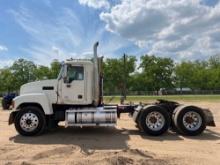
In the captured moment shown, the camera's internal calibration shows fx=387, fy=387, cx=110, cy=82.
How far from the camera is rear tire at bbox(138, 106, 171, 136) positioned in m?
14.2

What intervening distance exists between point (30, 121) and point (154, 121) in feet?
14.9

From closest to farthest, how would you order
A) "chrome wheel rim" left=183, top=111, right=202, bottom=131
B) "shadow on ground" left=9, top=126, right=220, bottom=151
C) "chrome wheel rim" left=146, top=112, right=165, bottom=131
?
1. "shadow on ground" left=9, top=126, right=220, bottom=151
2. "chrome wheel rim" left=146, top=112, right=165, bottom=131
3. "chrome wheel rim" left=183, top=111, right=202, bottom=131

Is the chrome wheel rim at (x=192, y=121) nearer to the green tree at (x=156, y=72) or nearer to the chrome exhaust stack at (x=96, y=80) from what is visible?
the chrome exhaust stack at (x=96, y=80)

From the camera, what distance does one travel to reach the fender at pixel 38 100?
1416 centimetres

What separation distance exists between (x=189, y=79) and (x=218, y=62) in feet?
53.8

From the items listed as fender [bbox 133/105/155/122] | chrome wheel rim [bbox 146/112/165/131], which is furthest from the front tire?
chrome wheel rim [bbox 146/112/165/131]

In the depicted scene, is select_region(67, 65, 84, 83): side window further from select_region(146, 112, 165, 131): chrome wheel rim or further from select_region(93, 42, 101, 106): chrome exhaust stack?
select_region(146, 112, 165, 131): chrome wheel rim

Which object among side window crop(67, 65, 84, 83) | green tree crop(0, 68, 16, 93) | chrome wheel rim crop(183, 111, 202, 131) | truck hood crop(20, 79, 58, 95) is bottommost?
chrome wheel rim crop(183, 111, 202, 131)

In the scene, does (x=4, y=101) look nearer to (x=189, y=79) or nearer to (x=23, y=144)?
(x=23, y=144)

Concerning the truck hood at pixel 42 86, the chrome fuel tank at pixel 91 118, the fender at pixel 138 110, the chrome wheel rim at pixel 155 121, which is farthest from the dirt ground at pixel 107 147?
the truck hood at pixel 42 86

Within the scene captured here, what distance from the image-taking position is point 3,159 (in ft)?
32.3

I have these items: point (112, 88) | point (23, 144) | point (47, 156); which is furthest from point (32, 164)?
point (112, 88)

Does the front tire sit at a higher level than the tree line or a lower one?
lower

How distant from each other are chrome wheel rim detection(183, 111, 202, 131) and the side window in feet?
13.6
